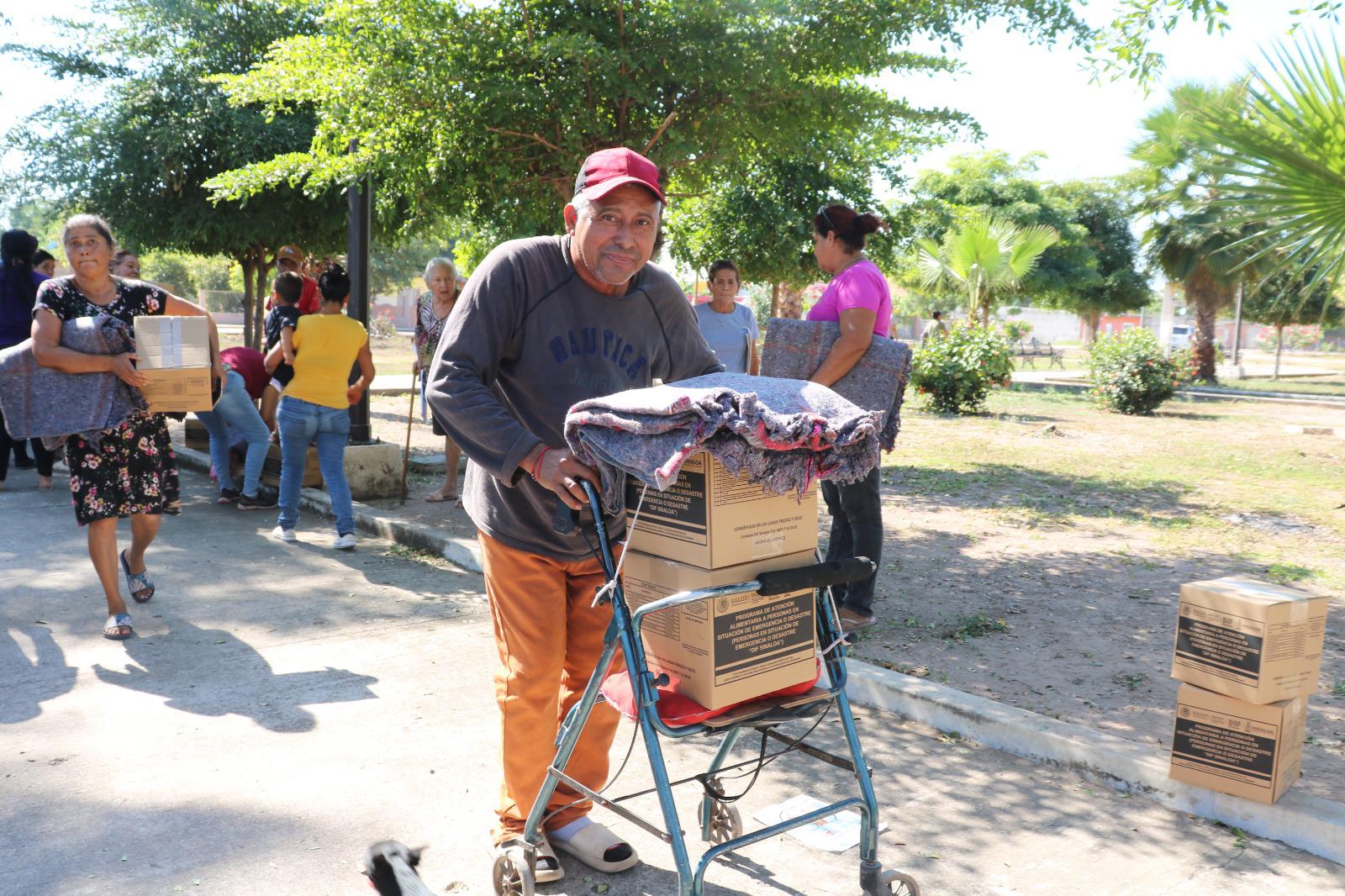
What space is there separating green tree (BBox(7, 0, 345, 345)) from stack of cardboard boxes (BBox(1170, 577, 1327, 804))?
35.9 ft

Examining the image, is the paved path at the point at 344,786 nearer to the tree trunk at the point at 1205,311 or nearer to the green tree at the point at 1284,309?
the tree trunk at the point at 1205,311

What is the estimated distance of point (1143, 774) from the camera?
3.75 meters

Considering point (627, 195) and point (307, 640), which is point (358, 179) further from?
point (627, 195)

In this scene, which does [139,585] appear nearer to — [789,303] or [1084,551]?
[1084,551]

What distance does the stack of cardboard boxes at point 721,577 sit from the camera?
8.25ft

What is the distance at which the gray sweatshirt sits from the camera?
277 cm

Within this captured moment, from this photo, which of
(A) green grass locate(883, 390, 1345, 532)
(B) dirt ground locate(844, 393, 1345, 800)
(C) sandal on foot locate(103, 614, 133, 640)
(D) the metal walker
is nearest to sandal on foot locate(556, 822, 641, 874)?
(D) the metal walker

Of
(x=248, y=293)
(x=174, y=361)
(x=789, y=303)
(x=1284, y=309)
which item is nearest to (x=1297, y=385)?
(x=1284, y=309)

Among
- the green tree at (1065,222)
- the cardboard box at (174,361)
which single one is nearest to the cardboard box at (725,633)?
the cardboard box at (174,361)

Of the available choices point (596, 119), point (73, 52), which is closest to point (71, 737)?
point (596, 119)

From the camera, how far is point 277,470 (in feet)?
31.4

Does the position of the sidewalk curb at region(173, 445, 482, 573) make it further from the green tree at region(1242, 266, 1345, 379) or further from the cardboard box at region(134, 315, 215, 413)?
the green tree at region(1242, 266, 1345, 379)

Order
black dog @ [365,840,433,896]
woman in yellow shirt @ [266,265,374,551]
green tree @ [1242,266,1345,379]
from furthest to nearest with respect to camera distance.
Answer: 1. green tree @ [1242,266,1345,379]
2. woman in yellow shirt @ [266,265,374,551]
3. black dog @ [365,840,433,896]

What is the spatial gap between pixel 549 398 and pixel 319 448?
4831 millimetres
